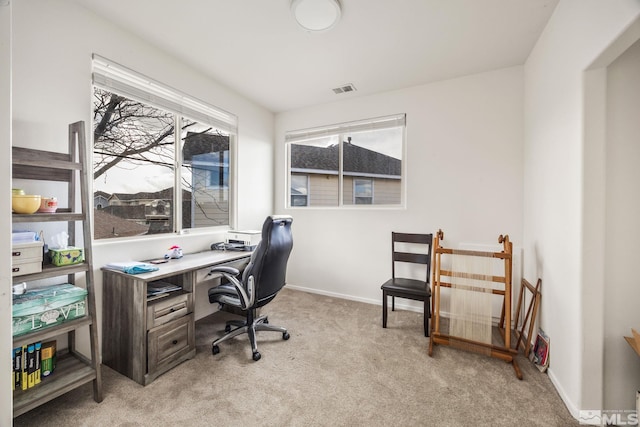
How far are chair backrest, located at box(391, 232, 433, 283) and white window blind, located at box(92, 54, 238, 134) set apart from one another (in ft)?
8.04

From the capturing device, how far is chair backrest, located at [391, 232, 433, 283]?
2835mm

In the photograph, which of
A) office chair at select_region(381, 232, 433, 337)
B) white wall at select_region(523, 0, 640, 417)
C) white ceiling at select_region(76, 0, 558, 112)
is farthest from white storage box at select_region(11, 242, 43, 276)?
white wall at select_region(523, 0, 640, 417)

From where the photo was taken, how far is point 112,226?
2174 millimetres

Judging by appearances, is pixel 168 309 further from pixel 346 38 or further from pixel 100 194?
pixel 346 38

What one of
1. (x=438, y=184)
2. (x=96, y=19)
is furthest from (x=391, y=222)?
(x=96, y=19)

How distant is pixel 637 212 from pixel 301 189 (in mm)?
3191

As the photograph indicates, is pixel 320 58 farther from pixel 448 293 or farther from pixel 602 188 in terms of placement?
pixel 448 293

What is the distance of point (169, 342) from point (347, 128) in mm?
2984

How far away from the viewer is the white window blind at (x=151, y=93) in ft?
6.63

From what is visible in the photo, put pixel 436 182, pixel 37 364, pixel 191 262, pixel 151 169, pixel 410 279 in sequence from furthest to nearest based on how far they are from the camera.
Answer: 1. pixel 436 182
2. pixel 410 279
3. pixel 151 169
4. pixel 191 262
5. pixel 37 364

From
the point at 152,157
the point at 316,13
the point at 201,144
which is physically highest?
the point at 316,13

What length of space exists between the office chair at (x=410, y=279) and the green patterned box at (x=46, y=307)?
235cm

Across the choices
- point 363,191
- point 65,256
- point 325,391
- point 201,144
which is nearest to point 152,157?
point 201,144

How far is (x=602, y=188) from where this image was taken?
145 centimetres
